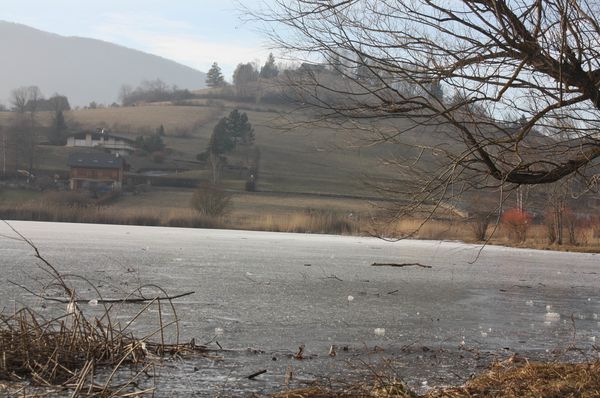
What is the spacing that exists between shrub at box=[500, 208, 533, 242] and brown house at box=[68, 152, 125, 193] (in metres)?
47.2

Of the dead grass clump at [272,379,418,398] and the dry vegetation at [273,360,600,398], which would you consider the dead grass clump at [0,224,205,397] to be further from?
the dry vegetation at [273,360,600,398]

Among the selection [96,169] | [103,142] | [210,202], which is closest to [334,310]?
[210,202]

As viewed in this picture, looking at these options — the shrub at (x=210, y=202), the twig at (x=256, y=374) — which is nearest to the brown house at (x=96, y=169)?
the shrub at (x=210, y=202)

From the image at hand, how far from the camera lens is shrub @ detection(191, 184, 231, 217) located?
144 ft

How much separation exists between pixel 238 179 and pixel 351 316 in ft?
241

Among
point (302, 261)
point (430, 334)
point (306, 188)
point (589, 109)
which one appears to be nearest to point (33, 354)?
point (430, 334)

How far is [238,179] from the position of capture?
8131 centimetres

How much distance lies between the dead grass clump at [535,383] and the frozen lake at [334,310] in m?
0.46

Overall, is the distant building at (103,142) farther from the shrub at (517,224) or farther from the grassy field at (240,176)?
the shrub at (517,224)

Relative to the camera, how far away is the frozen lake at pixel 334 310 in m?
5.64

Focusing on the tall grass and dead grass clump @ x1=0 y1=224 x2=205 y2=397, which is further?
the tall grass

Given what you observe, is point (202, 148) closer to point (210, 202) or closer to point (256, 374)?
point (210, 202)

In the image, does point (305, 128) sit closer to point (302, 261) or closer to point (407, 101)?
point (407, 101)

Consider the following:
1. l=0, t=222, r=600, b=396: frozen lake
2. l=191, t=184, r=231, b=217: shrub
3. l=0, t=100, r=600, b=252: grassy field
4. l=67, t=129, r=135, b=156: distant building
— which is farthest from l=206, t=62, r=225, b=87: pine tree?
l=0, t=222, r=600, b=396: frozen lake
